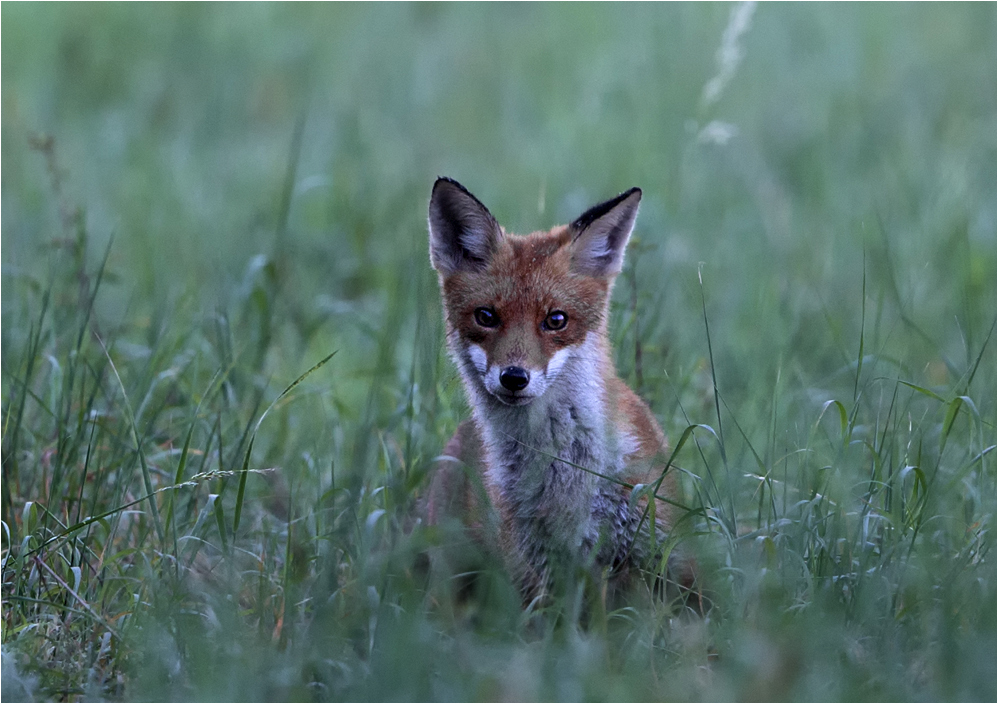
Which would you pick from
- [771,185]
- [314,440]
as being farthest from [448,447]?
[771,185]

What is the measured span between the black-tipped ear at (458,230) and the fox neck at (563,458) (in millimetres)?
579

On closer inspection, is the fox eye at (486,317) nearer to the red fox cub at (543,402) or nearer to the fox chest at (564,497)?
the red fox cub at (543,402)

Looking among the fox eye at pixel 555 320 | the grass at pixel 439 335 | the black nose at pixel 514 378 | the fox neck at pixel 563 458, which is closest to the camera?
the grass at pixel 439 335

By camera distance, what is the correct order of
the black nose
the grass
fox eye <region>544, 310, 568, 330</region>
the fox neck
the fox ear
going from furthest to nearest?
the fox ear < fox eye <region>544, 310, 568, 330</region> < the fox neck < the black nose < the grass

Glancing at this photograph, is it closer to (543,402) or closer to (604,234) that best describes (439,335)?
(543,402)

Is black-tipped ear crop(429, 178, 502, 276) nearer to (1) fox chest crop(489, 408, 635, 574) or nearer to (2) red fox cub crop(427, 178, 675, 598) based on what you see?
(2) red fox cub crop(427, 178, 675, 598)

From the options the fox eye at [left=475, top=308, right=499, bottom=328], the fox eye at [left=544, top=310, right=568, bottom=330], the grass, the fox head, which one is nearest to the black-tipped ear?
the fox head

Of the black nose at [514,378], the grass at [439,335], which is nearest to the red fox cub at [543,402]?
the black nose at [514,378]

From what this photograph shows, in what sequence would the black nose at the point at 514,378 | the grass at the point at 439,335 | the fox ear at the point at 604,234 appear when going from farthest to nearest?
the fox ear at the point at 604,234 < the black nose at the point at 514,378 < the grass at the point at 439,335

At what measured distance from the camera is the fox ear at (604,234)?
4.70m

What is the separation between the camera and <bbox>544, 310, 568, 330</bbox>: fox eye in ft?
15.0

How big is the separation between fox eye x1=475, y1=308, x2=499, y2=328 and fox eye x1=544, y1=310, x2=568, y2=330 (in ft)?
0.75

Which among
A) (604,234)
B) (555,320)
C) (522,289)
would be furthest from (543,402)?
(604,234)

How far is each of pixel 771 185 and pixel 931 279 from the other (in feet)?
7.32
